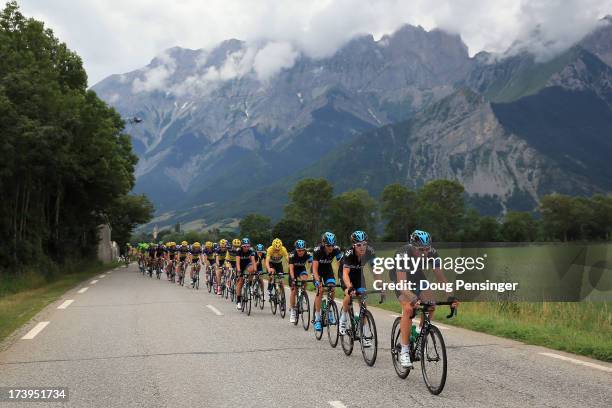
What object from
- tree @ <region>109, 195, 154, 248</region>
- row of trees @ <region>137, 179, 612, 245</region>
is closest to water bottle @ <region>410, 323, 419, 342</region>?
tree @ <region>109, 195, 154, 248</region>

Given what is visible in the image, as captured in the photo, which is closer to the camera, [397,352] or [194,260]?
[397,352]

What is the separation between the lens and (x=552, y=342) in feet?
32.1

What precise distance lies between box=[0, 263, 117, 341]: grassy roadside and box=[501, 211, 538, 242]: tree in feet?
384

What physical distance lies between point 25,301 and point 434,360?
1546 cm

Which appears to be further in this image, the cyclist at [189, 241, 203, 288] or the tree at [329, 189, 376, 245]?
the tree at [329, 189, 376, 245]

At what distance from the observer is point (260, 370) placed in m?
7.79

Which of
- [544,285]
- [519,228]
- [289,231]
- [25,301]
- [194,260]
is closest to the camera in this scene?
[544,285]

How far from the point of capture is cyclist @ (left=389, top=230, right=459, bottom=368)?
6863mm

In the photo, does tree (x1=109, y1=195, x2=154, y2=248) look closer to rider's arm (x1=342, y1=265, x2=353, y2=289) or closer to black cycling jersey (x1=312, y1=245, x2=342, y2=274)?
black cycling jersey (x1=312, y1=245, x2=342, y2=274)

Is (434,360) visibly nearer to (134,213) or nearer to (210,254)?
(210,254)

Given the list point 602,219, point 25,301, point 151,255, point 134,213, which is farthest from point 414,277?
point 602,219

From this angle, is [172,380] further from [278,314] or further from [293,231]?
[293,231]

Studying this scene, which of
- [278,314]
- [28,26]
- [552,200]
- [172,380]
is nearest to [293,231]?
[552,200]

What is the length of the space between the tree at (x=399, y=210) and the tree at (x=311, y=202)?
1449 centimetres
